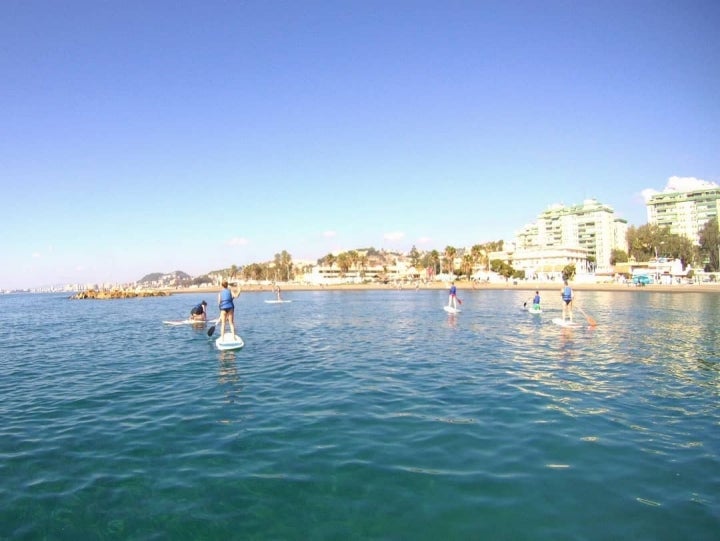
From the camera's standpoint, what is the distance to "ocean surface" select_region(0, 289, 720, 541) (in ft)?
19.0

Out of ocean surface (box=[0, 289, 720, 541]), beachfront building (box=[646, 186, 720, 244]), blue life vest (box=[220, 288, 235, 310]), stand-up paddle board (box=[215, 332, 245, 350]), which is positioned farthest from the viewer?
beachfront building (box=[646, 186, 720, 244])

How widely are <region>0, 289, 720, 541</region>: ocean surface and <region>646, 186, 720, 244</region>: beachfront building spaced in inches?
7639

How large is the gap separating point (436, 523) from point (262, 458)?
3.43 metres

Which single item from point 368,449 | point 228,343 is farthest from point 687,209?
point 368,449

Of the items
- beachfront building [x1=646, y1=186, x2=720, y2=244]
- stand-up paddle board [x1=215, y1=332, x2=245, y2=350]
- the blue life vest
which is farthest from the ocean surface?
beachfront building [x1=646, y1=186, x2=720, y2=244]

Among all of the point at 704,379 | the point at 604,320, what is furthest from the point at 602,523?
the point at 604,320

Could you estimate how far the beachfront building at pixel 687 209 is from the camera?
577ft

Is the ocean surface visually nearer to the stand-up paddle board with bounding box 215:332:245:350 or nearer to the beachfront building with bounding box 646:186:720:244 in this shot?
the stand-up paddle board with bounding box 215:332:245:350

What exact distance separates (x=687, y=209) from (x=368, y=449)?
221 m

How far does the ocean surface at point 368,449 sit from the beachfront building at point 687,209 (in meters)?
194

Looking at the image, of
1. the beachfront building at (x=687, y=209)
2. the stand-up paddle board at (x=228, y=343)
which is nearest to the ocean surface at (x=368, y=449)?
the stand-up paddle board at (x=228, y=343)

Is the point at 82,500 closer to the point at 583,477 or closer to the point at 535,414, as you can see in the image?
the point at 583,477

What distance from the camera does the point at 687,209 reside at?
182 metres

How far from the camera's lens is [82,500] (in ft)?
21.3
